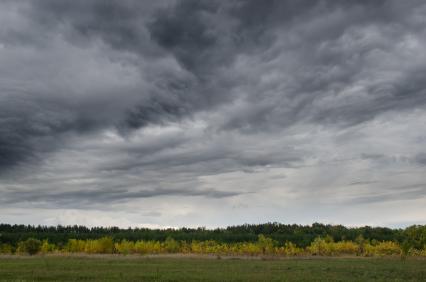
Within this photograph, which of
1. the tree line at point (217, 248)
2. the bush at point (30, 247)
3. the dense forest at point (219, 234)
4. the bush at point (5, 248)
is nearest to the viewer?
the bush at point (30, 247)

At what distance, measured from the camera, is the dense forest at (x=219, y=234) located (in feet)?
393

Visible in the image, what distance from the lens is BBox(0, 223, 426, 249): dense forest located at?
11969 cm

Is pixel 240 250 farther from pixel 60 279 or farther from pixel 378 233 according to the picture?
pixel 60 279

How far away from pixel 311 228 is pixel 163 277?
124 metres

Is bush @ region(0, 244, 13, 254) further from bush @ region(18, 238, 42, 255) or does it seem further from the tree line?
bush @ region(18, 238, 42, 255)

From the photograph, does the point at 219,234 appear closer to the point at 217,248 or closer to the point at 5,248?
the point at 217,248

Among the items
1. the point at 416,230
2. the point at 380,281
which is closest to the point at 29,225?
the point at 416,230

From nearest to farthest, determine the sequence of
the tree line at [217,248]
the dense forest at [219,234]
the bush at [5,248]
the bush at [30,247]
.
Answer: the bush at [30,247] < the bush at [5,248] < the tree line at [217,248] < the dense forest at [219,234]

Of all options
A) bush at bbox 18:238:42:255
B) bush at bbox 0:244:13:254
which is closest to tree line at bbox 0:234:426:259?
bush at bbox 0:244:13:254

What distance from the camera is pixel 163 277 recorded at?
38594 millimetres

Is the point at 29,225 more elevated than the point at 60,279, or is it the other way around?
the point at 29,225

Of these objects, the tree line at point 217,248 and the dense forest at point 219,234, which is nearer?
the tree line at point 217,248

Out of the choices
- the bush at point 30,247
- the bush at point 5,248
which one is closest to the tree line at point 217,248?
the bush at point 5,248

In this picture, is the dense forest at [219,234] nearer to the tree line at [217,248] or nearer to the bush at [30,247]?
the tree line at [217,248]
